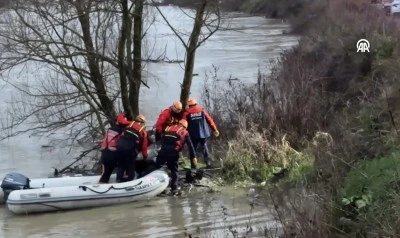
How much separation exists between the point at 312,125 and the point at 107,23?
175 inches

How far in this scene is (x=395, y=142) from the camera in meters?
8.99

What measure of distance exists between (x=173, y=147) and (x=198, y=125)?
125 cm

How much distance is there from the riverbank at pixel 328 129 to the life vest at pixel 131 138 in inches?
67.1

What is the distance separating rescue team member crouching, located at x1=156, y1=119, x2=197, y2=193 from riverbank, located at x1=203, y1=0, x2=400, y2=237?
3.33 feet

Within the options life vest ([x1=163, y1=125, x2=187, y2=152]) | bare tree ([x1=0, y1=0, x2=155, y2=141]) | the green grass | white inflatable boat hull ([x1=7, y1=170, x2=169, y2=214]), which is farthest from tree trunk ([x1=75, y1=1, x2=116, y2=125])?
the green grass

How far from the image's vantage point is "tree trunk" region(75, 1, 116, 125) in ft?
49.5

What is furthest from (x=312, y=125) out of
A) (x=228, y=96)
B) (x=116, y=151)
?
(x=116, y=151)

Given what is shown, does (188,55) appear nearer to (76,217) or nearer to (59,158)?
(59,158)

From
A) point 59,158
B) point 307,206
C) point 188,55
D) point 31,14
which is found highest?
→ point 31,14

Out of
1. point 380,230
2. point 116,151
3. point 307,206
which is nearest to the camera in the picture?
point 380,230

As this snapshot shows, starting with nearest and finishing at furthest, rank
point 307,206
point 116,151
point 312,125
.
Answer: point 307,206, point 116,151, point 312,125

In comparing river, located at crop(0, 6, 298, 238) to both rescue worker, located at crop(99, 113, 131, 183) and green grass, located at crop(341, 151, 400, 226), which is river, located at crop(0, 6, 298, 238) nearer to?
rescue worker, located at crop(99, 113, 131, 183)

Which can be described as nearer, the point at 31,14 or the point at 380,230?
the point at 380,230

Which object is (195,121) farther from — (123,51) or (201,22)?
(123,51)
